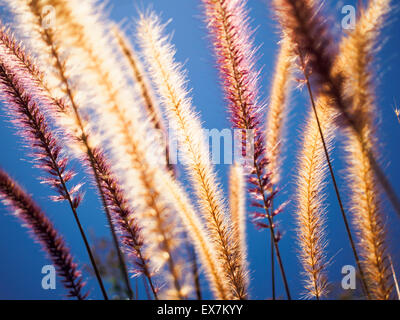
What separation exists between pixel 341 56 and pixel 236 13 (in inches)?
19.7

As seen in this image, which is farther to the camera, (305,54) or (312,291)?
(312,291)

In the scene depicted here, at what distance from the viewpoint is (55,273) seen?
49.8 inches

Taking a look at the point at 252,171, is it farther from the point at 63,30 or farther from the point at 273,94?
the point at 63,30

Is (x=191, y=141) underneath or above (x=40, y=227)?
above

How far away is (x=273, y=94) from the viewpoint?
1.72 m

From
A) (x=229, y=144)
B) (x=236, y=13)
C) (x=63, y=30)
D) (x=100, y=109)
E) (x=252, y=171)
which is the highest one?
(x=236, y=13)

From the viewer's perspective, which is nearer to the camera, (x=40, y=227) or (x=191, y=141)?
(x=191, y=141)
